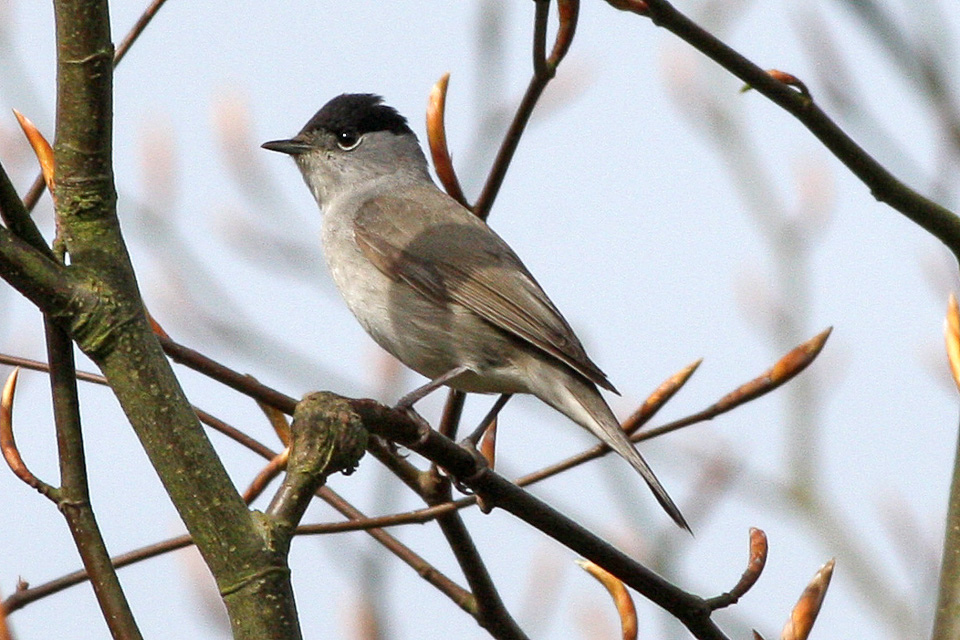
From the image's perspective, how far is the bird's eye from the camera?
5770mm

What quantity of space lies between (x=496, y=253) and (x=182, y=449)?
11.2ft

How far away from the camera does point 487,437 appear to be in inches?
111

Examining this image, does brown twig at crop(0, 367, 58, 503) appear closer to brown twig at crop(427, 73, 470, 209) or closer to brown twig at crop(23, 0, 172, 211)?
brown twig at crop(23, 0, 172, 211)

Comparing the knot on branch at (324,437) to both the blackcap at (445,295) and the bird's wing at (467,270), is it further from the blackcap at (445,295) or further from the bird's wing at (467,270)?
the bird's wing at (467,270)

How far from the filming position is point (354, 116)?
5832mm

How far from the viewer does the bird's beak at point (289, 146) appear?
5594 mm

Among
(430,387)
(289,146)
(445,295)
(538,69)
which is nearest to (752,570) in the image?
(538,69)

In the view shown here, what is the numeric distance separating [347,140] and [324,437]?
4.27 m

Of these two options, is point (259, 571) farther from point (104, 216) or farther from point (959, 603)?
point (959, 603)

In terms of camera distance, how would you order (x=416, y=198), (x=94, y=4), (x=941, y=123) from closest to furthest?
(x=94, y=4)
(x=941, y=123)
(x=416, y=198)

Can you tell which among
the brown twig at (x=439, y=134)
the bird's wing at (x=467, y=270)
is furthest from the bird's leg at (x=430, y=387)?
the brown twig at (x=439, y=134)

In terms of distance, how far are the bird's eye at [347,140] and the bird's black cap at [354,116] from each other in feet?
0.05

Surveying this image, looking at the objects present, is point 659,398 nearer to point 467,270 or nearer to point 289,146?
point 467,270

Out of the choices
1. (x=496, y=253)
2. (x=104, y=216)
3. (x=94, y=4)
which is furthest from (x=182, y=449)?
(x=496, y=253)
